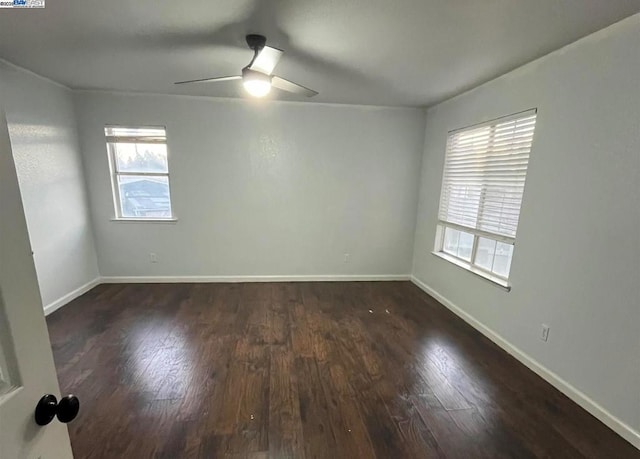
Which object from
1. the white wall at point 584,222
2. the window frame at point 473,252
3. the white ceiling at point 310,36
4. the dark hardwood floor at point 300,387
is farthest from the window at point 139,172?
the white wall at point 584,222

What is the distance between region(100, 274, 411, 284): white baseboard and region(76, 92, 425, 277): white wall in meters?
0.07

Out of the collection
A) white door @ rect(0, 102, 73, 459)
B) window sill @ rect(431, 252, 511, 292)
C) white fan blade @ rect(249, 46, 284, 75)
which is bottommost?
window sill @ rect(431, 252, 511, 292)

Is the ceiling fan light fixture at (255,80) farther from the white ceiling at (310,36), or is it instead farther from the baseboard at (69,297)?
the baseboard at (69,297)

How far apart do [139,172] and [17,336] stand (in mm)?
3618

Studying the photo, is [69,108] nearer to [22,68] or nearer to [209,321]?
[22,68]

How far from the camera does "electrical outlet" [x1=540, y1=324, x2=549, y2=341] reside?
216 centimetres

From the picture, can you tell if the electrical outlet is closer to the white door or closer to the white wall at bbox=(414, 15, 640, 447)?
the white wall at bbox=(414, 15, 640, 447)

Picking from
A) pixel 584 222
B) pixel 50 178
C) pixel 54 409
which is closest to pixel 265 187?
pixel 50 178

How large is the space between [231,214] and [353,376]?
255 centimetres

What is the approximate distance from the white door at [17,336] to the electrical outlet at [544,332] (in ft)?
9.21

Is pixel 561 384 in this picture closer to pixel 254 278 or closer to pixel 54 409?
pixel 54 409

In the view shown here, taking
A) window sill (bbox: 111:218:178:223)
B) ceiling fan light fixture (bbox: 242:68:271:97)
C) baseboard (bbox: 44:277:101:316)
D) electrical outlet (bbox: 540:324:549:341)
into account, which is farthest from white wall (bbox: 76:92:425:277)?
electrical outlet (bbox: 540:324:549:341)

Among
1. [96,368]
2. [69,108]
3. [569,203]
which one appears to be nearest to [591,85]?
[569,203]

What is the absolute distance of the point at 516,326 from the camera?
2436 millimetres
